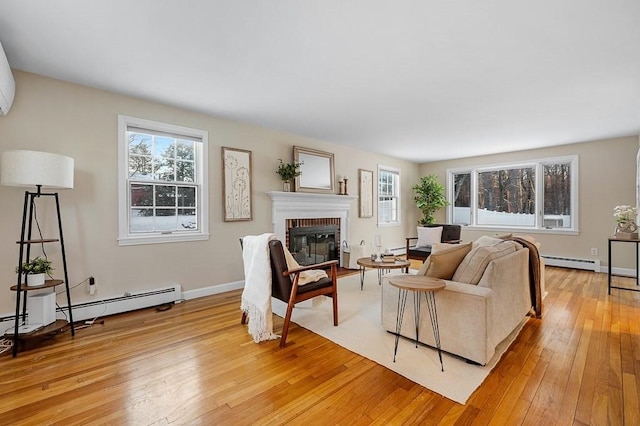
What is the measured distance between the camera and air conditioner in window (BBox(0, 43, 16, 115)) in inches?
88.2

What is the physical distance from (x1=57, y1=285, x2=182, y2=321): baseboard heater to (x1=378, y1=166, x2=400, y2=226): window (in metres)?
4.61

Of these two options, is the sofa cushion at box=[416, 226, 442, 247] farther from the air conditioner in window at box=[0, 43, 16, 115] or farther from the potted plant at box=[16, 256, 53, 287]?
the air conditioner in window at box=[0, 43, 16, 115]

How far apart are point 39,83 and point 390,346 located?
4.14 metres

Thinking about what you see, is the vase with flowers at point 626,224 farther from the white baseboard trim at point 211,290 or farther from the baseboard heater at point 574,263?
the white baseboard trim at point 211,290

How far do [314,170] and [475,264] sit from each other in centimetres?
346

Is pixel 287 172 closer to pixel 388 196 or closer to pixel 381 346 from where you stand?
pixel 381 346

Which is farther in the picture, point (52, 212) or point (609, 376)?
point (52, 212)

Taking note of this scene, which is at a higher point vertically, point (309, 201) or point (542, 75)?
point (542, 75)

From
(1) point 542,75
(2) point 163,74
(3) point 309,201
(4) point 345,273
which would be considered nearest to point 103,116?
(2) point 163,74

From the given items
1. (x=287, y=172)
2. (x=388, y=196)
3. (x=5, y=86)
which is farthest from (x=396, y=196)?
(x=5, y=86)

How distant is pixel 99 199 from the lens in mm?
3150

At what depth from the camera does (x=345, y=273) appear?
523 centimetres

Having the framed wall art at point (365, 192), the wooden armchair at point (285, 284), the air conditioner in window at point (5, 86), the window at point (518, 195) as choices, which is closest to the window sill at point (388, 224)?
the framed wall art at point (365, 192)

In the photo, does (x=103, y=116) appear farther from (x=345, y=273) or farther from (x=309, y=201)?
(x=345, y=273)
